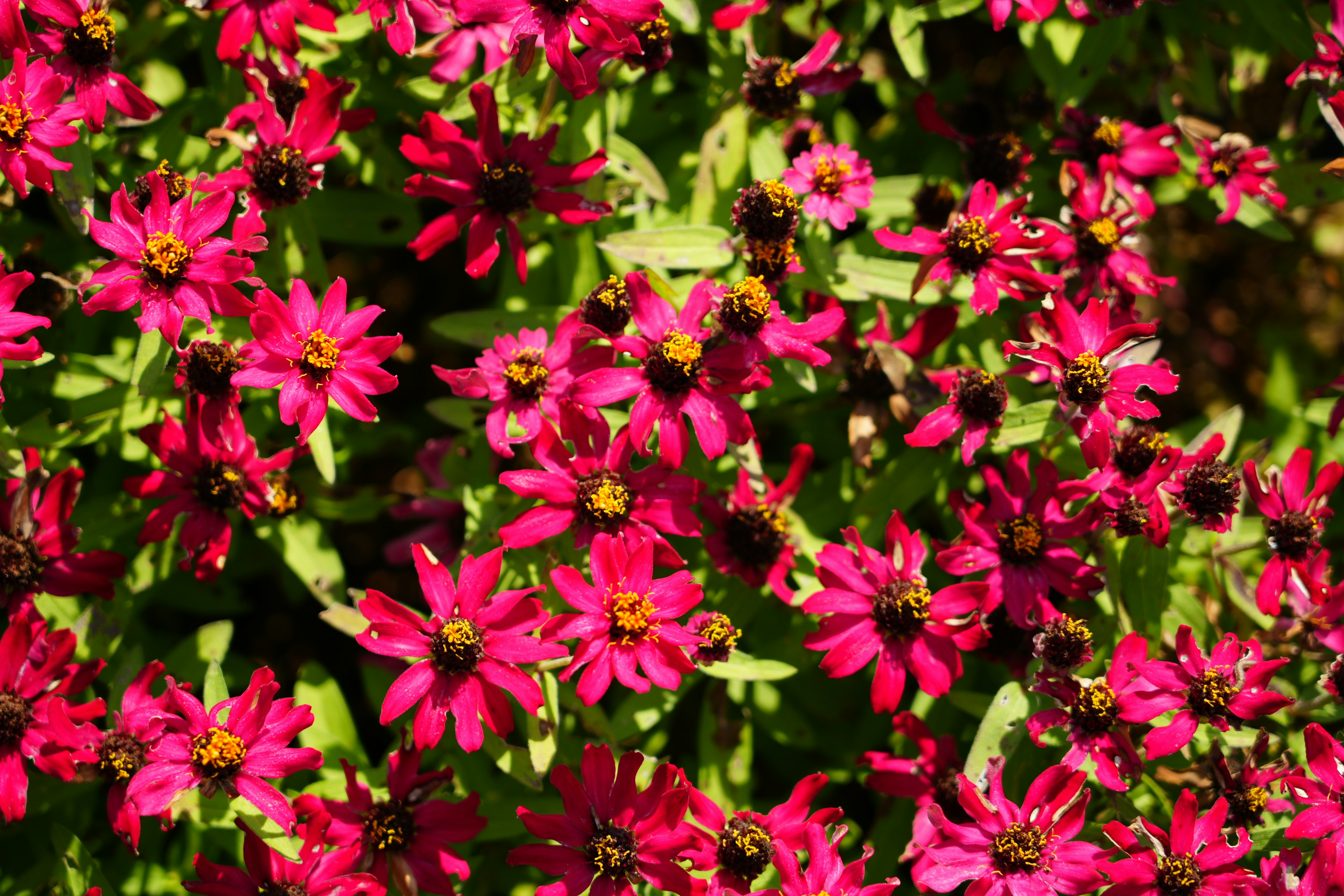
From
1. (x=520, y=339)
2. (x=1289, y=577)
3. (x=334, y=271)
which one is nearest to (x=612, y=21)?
(x=520, y=339)

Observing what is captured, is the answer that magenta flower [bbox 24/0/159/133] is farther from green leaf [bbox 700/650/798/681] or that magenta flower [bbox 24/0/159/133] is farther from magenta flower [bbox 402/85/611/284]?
green leaf [bbox 700/650/798/681]

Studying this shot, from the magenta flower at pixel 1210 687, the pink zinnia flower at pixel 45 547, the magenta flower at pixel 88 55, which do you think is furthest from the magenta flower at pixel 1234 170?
the pink zinnia flower at pixel 45 547

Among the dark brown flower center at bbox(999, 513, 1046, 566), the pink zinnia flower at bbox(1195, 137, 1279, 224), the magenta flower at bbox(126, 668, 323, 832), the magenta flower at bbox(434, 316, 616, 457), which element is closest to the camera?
the magenta flower at bbox(126, 668, 323, 832)

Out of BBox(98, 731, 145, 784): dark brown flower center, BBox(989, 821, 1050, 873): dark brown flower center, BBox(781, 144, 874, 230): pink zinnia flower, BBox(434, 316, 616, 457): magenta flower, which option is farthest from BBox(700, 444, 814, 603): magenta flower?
BBox(98, 731, 145, 784): dark brown flower center

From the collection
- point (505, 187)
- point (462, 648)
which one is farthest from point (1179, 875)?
point (505, 187)

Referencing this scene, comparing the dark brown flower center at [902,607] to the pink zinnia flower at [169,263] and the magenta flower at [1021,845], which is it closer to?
the magenta flower at [1021,845]

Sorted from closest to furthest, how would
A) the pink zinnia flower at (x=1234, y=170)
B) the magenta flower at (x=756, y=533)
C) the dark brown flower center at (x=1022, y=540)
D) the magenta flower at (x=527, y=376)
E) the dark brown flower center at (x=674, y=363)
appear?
the dark brown flower center at (x=674, y=363) → the magenta flower at (x=527, y=376) → the dark brown flower center at (x=1022, y=540) → the magenta flower at (x=756, y=533) → the pink zinnia flower at (x=1234, y=170)

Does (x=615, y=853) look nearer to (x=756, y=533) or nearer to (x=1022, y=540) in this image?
(x=756, y=533)
